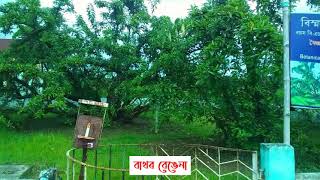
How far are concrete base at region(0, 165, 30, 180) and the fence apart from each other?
3.57ft

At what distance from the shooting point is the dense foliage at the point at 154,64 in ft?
35.9

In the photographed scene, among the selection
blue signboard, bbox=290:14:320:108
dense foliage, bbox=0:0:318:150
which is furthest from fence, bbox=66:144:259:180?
blue signboard, bbox=290:14:320:108

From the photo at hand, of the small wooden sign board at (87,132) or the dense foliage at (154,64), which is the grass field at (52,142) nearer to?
the dense foliage at (154,64)

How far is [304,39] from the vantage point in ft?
27.8

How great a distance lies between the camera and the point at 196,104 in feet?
38.5

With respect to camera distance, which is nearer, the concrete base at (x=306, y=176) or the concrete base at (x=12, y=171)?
the concrete base at (x=306, y=176)

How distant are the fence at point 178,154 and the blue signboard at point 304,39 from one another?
2.30 meters

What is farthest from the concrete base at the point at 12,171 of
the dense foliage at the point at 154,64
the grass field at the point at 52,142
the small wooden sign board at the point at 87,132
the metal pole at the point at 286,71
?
the metal pole at the point at 286,71

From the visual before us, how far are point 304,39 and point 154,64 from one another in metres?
4.79

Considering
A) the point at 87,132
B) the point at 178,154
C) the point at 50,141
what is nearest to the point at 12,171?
the point at 87,132

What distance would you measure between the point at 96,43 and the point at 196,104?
5180 millimetres

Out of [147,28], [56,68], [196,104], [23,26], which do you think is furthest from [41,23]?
[196,104]

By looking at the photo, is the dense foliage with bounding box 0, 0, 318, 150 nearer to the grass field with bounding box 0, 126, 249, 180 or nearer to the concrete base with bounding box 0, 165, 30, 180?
the grass field with bounding box 0, 126, 249, 180

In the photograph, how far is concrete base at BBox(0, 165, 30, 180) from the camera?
34.1 ft
